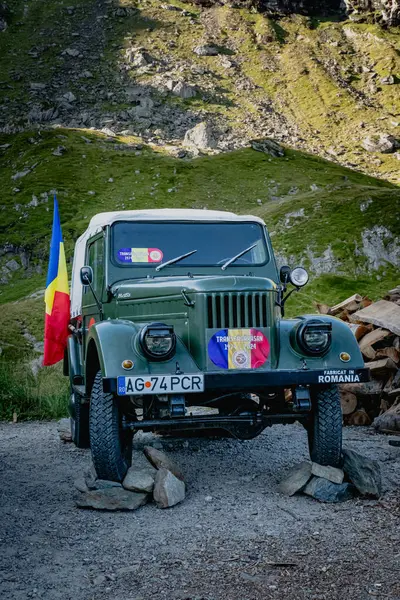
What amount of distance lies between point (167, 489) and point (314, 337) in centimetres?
214

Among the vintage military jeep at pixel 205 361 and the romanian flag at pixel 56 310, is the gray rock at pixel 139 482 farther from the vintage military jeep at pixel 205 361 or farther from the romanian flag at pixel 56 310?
the romanian flag at pixel 56 310

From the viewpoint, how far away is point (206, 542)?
6035mm

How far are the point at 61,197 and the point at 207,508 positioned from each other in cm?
5565

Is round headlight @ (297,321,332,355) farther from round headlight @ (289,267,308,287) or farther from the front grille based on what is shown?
round headlight @ (289,267,308,287)

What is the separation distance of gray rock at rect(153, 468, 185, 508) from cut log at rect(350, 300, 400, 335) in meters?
6.10

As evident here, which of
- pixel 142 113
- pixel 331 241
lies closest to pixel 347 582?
pixel 331 241

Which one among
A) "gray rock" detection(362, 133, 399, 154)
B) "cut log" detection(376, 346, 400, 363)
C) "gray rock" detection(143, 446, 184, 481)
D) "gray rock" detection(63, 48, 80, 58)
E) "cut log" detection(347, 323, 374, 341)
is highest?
"gray rock" detection(143, 446, 184, 481)

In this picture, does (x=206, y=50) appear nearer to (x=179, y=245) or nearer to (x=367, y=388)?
(x=367, y=388)

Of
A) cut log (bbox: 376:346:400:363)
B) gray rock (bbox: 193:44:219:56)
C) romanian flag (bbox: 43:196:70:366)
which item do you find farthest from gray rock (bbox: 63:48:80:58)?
cut log (bbox: 376:346:400:363)

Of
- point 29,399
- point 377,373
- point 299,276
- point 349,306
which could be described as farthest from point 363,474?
point 29,399

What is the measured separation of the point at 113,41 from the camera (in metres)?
112

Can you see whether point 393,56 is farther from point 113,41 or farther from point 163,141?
point 163,141

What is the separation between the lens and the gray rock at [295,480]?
7371mm

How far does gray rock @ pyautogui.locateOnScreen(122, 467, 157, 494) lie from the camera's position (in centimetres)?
716
